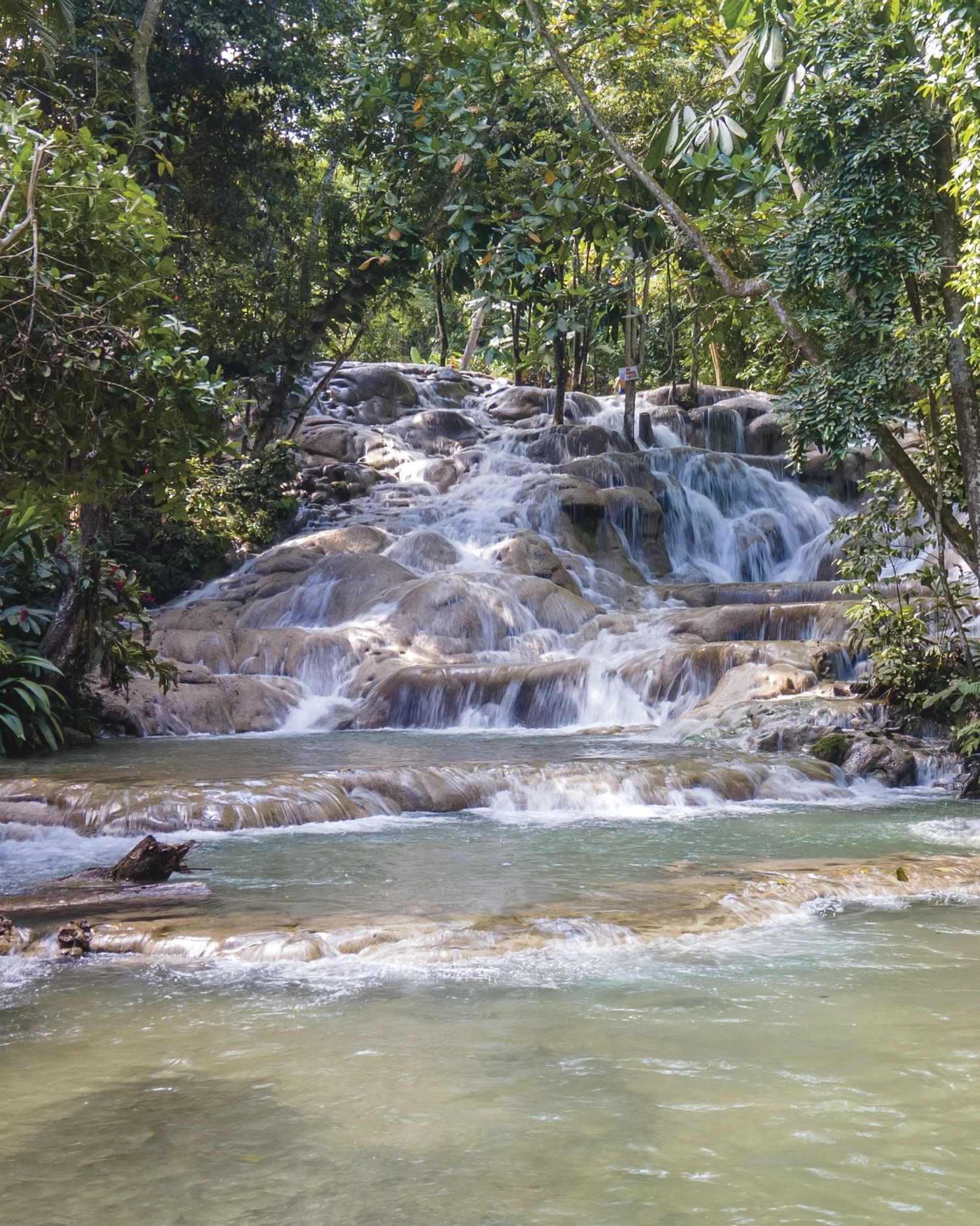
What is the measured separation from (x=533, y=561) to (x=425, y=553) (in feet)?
6.63

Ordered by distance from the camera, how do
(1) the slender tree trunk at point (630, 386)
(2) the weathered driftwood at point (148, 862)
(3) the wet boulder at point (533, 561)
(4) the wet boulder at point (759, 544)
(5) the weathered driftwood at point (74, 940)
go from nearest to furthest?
(5) the weathered driftwood at point (74, 940) → (2) the weathered driftwood at point (148, 862) → (3) the wet boulder at point (533, 561) → (4) the wet boulder at point (759, 544) → (1) the slender tree trunk at point (630, 386)

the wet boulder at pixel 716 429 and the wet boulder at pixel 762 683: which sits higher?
the wet boulder at pixel 716 429

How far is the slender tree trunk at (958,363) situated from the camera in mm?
8836

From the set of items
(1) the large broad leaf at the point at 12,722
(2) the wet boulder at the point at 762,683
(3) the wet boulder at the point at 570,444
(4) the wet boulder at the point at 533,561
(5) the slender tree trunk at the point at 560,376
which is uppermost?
(5) the slender tree trunk at the point at 560,376

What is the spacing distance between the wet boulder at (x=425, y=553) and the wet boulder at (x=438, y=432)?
7259 mm

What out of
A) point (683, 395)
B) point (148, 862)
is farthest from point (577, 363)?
point (148, 862)

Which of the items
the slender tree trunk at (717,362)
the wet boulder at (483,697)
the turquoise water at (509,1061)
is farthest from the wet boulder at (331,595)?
the slender tree trunk at (717,362)

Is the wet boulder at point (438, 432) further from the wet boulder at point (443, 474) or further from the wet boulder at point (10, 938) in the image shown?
the wet boulder at point (10, 938)

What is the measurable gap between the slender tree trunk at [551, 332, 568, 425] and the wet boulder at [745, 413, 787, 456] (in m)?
4.66

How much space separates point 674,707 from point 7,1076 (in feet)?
34.2

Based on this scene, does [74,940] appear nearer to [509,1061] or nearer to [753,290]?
[509,1061]

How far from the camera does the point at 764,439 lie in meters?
26.0

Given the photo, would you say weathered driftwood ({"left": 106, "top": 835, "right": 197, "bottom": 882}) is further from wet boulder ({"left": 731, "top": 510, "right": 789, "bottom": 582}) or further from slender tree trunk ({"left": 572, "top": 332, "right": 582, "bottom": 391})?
slender tree trunk ({"left": 572, "top": 332, "right": 582, "bottom": 391})

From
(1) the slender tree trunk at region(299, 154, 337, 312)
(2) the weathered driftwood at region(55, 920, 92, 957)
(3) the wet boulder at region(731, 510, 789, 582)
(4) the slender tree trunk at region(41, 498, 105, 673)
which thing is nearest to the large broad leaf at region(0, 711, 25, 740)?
(4) the slender tree trunk at region(41, 498, 105, 673)
